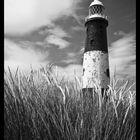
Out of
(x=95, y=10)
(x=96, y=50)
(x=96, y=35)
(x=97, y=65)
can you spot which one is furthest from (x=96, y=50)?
(x=95, y=10)

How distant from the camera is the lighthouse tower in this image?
8133mm

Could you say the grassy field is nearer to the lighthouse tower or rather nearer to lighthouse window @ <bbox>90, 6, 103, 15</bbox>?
the lighthouse tower

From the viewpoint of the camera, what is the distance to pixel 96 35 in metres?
9.01

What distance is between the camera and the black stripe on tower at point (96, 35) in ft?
28.6

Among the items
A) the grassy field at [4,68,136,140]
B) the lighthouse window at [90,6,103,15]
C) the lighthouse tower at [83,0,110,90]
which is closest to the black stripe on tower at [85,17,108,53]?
the lighthouse tower at [83,0,110,90]

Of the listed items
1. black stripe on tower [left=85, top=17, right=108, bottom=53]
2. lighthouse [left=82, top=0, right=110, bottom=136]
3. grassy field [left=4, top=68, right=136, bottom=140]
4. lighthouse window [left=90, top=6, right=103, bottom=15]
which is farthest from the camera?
lighthouse window [left=90, top=6, right=103, bottom=15]

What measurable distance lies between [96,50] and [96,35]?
0.94 metres

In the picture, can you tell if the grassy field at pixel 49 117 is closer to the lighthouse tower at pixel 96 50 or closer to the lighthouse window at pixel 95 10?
the lighthouse tower at pixel 96 50

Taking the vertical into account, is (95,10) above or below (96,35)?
above

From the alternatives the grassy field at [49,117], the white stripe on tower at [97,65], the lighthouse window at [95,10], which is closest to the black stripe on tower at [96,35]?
the white stripe on tower at [97,65]

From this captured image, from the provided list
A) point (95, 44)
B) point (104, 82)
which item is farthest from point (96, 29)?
point (104, 82)

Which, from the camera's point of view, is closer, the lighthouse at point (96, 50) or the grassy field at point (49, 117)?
the grassy field at point (49, 117)

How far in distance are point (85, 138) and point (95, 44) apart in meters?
7.65

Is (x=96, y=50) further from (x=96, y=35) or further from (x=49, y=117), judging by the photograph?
(x=49, y=117)
